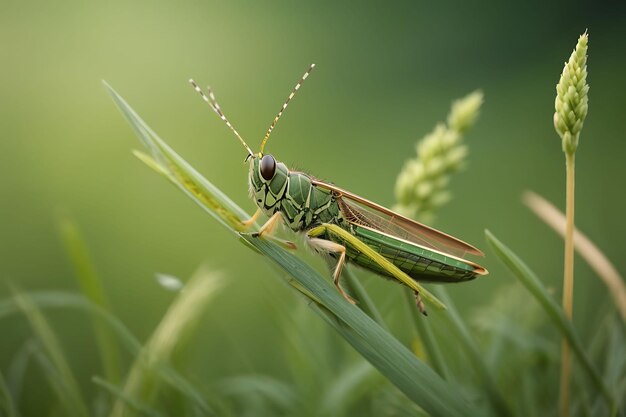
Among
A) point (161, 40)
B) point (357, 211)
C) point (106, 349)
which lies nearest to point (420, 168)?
point (357, 211)

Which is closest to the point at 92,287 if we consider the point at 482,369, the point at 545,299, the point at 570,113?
the point at 482,369

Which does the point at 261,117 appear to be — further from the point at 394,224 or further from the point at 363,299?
the point at 363,299

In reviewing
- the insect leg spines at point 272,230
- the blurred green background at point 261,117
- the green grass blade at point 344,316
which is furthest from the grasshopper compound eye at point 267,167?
the blurred green background at point 261,117

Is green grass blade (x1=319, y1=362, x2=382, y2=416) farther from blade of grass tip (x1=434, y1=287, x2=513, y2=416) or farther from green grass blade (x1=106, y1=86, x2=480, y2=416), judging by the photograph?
green grass blade (x1=106, y1=86, x2=480, y2=416)

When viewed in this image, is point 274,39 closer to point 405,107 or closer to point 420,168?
point 405,107

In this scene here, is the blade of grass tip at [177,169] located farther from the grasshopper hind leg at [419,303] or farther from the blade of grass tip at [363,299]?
the grasshopper hind leg at [419,303]
